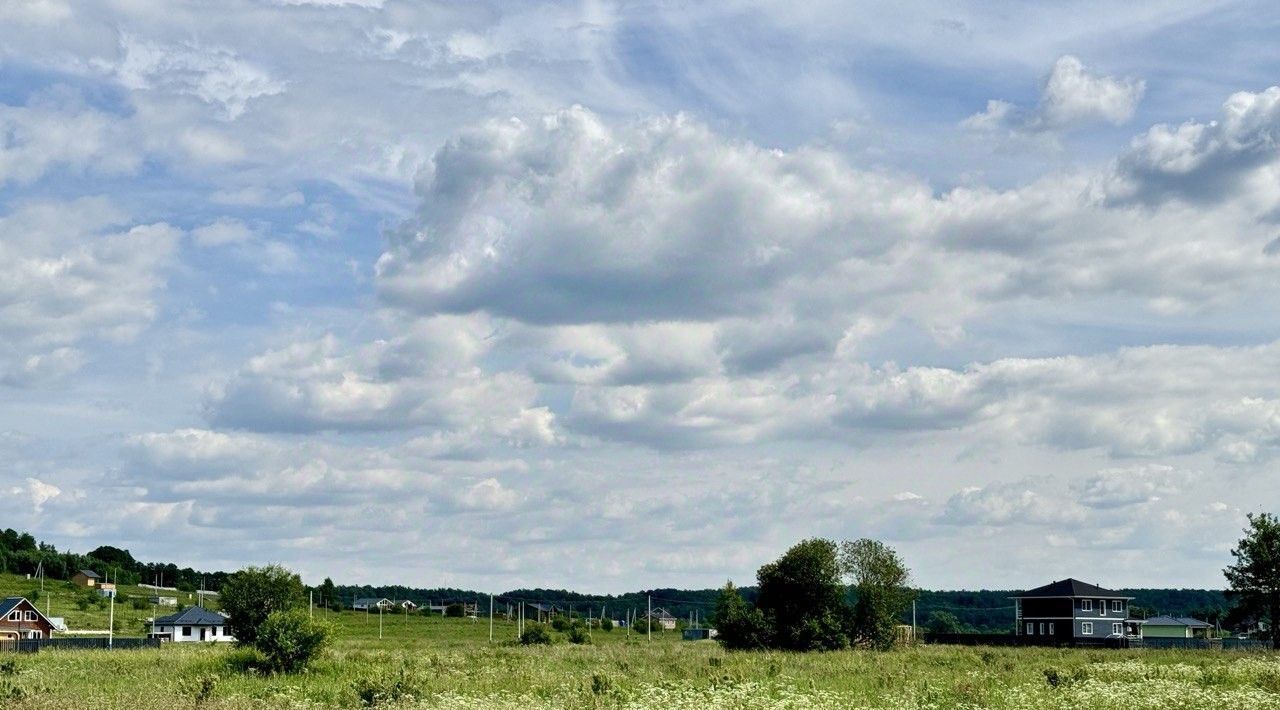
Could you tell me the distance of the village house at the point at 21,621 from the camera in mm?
110812

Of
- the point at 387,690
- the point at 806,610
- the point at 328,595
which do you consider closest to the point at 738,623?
the point at 806,610

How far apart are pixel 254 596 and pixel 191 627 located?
5744cm

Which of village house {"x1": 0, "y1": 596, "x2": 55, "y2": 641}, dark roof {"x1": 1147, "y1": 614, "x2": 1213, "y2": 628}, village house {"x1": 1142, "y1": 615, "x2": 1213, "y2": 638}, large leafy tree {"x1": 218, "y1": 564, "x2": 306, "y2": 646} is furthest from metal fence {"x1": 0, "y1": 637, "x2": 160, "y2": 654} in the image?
dark roof {"x1": 1147, "y1": 614, "x2": 1213, "y2": 628}

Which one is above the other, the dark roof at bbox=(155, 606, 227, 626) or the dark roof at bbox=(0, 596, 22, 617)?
the dark roof at bbox=(0, 596, 22, 617)

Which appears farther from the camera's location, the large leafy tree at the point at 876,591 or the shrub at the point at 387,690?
the large leafy tree at the point at 876,591

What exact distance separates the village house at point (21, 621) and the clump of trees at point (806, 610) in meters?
69.1

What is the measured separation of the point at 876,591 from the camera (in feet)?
273

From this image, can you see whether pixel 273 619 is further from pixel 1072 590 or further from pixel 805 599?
pixel 1072 590

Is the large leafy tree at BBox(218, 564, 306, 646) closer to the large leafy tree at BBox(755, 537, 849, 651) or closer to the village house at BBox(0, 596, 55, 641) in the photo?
the large leafy tree at BBox(755, 537, 849, 651)

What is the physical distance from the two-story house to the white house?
73142 mm

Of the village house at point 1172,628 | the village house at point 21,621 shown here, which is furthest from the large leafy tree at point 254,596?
the village house at point 1172,628

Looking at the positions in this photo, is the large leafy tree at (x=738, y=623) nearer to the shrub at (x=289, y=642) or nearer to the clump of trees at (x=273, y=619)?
the clump of trees at (x=273, y=619)

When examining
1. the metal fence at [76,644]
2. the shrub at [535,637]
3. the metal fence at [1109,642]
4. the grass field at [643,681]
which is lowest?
the shrub at [535,637]

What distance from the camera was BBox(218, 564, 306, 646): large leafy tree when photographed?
61.6 meters
